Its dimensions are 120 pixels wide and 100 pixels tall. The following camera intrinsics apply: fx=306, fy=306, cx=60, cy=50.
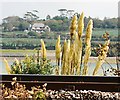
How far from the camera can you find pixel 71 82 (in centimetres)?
328

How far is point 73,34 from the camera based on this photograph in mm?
3654

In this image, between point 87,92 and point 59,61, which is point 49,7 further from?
point 87,92

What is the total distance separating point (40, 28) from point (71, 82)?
2.45ft

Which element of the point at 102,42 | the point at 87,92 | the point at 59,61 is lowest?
the point at 87,92

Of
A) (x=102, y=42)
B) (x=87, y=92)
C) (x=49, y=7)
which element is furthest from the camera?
(x=102, y=42)

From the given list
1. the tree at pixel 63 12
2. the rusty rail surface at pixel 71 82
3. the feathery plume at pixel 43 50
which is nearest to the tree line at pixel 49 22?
the tree at pixel 63 12

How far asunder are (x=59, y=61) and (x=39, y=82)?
62cm

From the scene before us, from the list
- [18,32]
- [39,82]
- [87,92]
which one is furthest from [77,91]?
[18,32]

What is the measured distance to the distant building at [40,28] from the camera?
11.5 ft

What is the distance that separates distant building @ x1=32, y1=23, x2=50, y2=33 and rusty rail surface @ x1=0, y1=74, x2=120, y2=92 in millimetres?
547

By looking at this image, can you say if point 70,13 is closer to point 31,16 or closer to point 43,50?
point 31,16

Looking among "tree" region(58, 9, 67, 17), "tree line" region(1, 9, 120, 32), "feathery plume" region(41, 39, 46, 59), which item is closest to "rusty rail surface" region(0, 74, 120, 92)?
"feathery plume" region(41, 39, 46, 59)

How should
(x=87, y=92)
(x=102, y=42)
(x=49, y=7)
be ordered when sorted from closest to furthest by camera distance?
(x=87, y=92) → (x=49, y=7) → (x=102, y=42)

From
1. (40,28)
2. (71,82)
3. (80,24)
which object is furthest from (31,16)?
(71,82)
